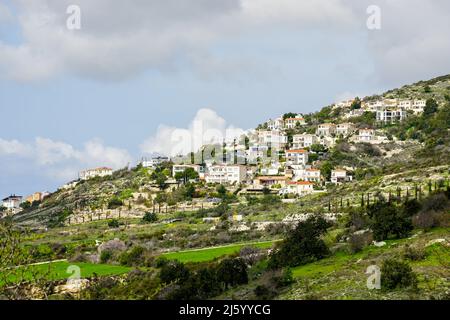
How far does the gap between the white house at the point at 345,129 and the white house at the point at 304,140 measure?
5.00 metres

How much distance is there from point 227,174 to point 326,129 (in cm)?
2771

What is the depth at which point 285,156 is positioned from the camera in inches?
4183

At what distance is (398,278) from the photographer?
21141 millimetres

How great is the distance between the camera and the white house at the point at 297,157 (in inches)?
3953

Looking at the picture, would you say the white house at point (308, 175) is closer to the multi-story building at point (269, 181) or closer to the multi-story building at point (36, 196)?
the multi-story building at point (269, 181)

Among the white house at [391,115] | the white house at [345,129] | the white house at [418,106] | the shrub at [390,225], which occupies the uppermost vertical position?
the white house at [418,106]

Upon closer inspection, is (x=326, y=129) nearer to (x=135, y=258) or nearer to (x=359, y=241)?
(x=135, y=258)

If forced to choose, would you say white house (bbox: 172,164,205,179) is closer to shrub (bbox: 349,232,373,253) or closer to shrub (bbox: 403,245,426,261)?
shrub (bbox: 349,232,373,253)

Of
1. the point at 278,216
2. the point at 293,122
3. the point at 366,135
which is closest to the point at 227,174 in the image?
the point at 366,135

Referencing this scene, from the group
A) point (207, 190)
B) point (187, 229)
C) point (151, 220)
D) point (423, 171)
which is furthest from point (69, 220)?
point (423, 171)

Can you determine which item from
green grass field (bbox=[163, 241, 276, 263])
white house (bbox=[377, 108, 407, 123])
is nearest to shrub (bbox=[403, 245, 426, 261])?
green grass field (bbox=[163, 241, 276, 263])

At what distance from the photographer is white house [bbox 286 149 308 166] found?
100m

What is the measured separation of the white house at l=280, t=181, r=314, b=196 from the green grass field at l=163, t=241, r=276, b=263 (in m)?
35.3

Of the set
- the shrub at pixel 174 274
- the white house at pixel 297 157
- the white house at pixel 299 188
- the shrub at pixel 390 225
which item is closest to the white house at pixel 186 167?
the white house at pixel 297 157
